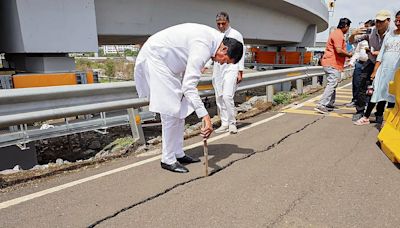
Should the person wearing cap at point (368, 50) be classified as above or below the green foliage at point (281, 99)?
above

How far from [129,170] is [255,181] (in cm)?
140

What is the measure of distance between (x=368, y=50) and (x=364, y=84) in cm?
65

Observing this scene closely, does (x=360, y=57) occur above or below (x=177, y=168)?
above

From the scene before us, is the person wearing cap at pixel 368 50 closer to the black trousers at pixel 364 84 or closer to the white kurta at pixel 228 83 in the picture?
the black trousers at pixel 364 84

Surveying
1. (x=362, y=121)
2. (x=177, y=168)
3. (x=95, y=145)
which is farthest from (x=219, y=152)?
(x=95, y=145)

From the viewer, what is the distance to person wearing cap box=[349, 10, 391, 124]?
18.7 feet

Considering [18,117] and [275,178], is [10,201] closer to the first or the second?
Result: [18,117]

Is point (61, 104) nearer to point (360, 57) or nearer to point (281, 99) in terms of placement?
point (360, 57)

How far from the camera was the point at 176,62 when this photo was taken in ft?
11.2

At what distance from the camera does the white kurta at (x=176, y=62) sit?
10.6 ft

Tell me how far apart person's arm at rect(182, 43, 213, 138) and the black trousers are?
422cm

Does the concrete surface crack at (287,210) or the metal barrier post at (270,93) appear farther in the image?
the metal barrier post at (270,93)

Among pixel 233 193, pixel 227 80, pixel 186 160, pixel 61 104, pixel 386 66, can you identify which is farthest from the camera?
pixel 227 80

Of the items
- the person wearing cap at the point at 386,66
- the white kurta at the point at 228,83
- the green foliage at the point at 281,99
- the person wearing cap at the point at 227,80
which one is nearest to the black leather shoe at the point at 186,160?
the person wearing cap at the point at 227,80
